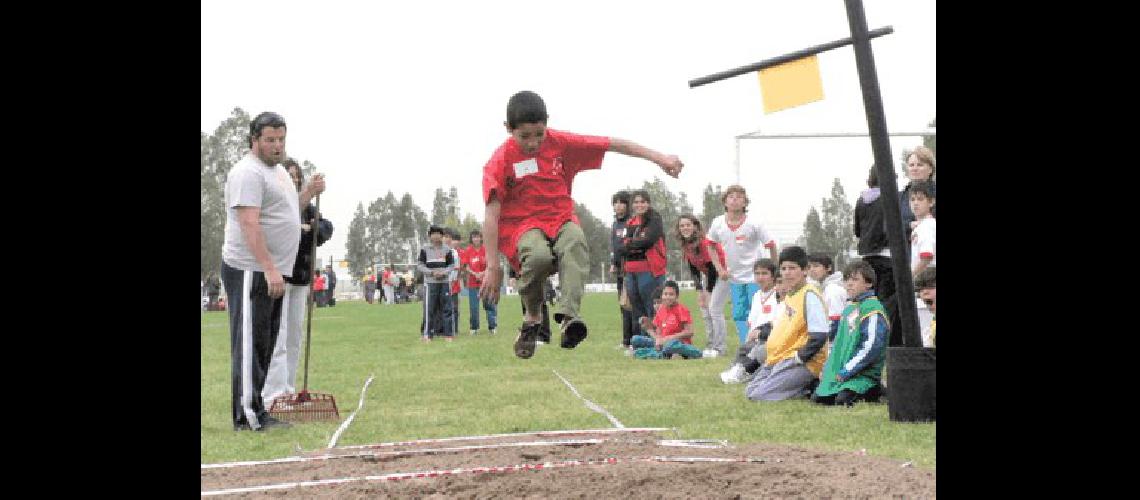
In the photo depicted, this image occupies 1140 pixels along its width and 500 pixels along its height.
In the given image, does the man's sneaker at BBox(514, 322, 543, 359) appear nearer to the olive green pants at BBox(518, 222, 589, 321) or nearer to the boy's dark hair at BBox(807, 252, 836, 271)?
the olive green pants at BBox(518, 222, 589, 321)

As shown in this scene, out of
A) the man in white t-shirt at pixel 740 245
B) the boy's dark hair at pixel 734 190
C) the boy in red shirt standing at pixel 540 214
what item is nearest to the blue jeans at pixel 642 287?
the man in white t-shirt at pixel 740 245

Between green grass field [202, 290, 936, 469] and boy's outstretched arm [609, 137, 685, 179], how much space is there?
1.69 meters

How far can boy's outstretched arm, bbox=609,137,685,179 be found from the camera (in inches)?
225

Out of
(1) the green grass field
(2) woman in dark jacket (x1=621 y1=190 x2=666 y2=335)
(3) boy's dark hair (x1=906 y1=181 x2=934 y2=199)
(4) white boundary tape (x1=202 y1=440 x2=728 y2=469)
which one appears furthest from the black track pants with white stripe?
(2) woman in dark jacket (x1=621 y1=190 x2=666 y2=335)

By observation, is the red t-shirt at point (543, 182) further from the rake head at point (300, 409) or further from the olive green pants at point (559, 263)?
the rake head at point (300, 409)

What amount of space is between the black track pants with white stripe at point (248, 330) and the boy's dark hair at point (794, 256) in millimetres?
3927

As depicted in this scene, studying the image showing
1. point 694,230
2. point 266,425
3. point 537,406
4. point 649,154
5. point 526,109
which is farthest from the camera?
point 694,230

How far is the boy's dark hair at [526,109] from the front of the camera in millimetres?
5492

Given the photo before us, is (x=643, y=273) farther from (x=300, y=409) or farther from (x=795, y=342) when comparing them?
(x=300, y=409)

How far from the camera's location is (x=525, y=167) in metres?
5.72

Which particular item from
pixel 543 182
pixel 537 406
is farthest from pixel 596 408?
pixel 543 182

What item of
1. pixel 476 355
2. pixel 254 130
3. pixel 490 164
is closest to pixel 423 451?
pixel 490 164

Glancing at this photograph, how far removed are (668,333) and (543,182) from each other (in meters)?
6.62
